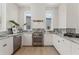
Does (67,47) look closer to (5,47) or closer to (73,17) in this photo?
(73,17)

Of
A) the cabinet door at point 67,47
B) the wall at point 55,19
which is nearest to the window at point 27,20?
the wall at point 55,19

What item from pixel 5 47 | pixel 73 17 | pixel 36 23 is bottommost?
pixel 5 47

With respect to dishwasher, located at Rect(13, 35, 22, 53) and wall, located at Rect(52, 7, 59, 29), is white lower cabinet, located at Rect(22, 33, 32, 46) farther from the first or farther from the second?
wall, located at Rect(52, 7, 59, 29)

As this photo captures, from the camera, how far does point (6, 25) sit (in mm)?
2496

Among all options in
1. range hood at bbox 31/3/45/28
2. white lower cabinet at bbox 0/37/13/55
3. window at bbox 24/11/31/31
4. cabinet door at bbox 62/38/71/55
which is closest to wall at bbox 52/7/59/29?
range hood at bbox 31/3/45/28

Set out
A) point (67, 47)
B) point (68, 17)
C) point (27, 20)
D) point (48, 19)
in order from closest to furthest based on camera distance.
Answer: point (67, 47)
point (27, 20)
point (48, 19)
point (68, 17)

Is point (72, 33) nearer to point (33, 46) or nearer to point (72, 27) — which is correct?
point (72, 27)

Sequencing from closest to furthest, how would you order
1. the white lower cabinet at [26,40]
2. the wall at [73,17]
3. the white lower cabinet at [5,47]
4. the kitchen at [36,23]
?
the white lower cabinet at [5,47], the kitchen at [36,23], the wall at [73,17], the white lower cabinet at [26,40]

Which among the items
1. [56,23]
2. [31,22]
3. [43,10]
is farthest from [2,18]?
[56,23]

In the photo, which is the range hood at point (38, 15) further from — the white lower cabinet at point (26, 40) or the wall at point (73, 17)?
the wall at point (73, 17)

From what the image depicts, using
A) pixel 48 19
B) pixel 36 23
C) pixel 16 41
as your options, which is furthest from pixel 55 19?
pixel 16 41
